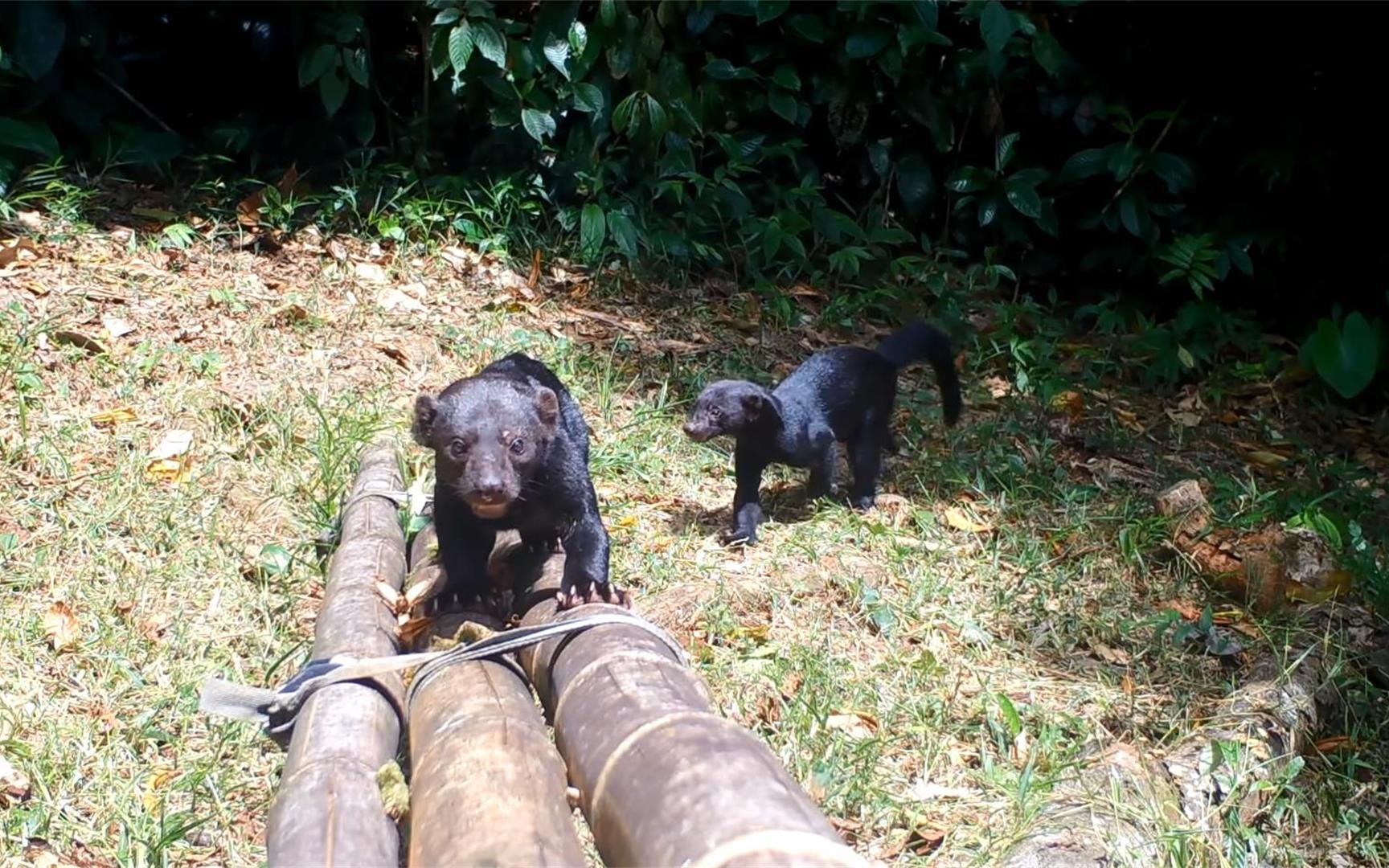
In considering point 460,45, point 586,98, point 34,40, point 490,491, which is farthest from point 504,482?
point 34,40

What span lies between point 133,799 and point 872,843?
1947mm

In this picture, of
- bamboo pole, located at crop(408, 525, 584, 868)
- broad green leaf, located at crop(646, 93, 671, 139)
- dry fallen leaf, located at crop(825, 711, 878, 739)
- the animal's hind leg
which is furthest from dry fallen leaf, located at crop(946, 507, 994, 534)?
broad green leaf, located at crop(646, 93, 671, 139)

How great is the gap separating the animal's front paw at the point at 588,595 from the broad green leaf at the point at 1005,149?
517 centimetres

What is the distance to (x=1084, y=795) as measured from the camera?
3689 millimetres

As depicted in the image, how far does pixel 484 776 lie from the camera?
2.56 meters

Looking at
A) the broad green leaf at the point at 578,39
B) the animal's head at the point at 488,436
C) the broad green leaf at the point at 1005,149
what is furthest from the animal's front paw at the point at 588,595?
the broad green leaf at the point at 1005,149

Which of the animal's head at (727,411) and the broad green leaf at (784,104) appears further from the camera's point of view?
the broad green leaf at (784,104)

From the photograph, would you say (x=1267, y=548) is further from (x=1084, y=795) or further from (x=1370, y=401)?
(x=1370, y=401)

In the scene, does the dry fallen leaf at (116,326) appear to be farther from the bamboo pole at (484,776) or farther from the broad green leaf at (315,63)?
the bamboo pole at (484,776)

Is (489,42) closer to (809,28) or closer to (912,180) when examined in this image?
(809,28)

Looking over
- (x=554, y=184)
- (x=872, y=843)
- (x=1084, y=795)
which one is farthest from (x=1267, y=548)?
(x=554, y=184)

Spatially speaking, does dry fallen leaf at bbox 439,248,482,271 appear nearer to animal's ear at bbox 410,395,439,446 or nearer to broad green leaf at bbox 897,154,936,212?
broad green leaf at bbox 897,154,936,212

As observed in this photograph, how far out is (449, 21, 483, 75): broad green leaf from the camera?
707cm

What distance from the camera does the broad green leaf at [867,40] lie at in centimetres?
775
